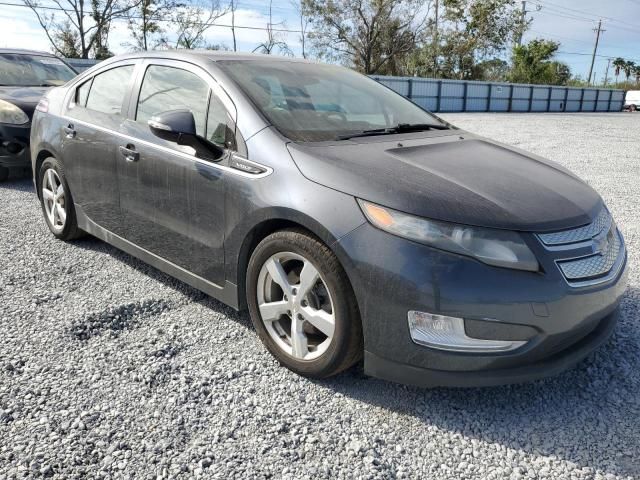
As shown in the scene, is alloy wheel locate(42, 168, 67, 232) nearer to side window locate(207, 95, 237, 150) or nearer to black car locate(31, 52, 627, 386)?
black car locate(31, 52, 627, 386)

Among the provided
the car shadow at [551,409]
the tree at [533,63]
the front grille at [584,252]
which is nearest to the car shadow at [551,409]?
the car shadow at [551,409]

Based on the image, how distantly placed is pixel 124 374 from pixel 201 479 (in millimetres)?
856

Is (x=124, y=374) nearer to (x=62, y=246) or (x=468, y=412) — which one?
(x=468, y=412)

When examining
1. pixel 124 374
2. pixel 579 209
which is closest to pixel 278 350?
pixel 124 374

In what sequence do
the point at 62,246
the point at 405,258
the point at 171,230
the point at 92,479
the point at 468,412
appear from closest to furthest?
1. the point at 92,479
2. the point at 405,258
3. the point at 468,412
4. the point at 171,230
5. the point at 62,246

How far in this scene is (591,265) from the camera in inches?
86.9

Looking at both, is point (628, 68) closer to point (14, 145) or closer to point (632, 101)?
point (632, 101)

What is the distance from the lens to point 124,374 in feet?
8.30

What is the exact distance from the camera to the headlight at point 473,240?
2.03 m

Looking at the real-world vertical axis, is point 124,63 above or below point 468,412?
above

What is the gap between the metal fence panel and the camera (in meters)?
28.8

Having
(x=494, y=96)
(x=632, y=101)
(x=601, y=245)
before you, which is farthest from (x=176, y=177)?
(x=632, y=101)

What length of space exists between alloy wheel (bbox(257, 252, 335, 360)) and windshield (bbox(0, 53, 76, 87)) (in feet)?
20.3

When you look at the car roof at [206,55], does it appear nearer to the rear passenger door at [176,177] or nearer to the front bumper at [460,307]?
the rear passenger door at [176,177]
